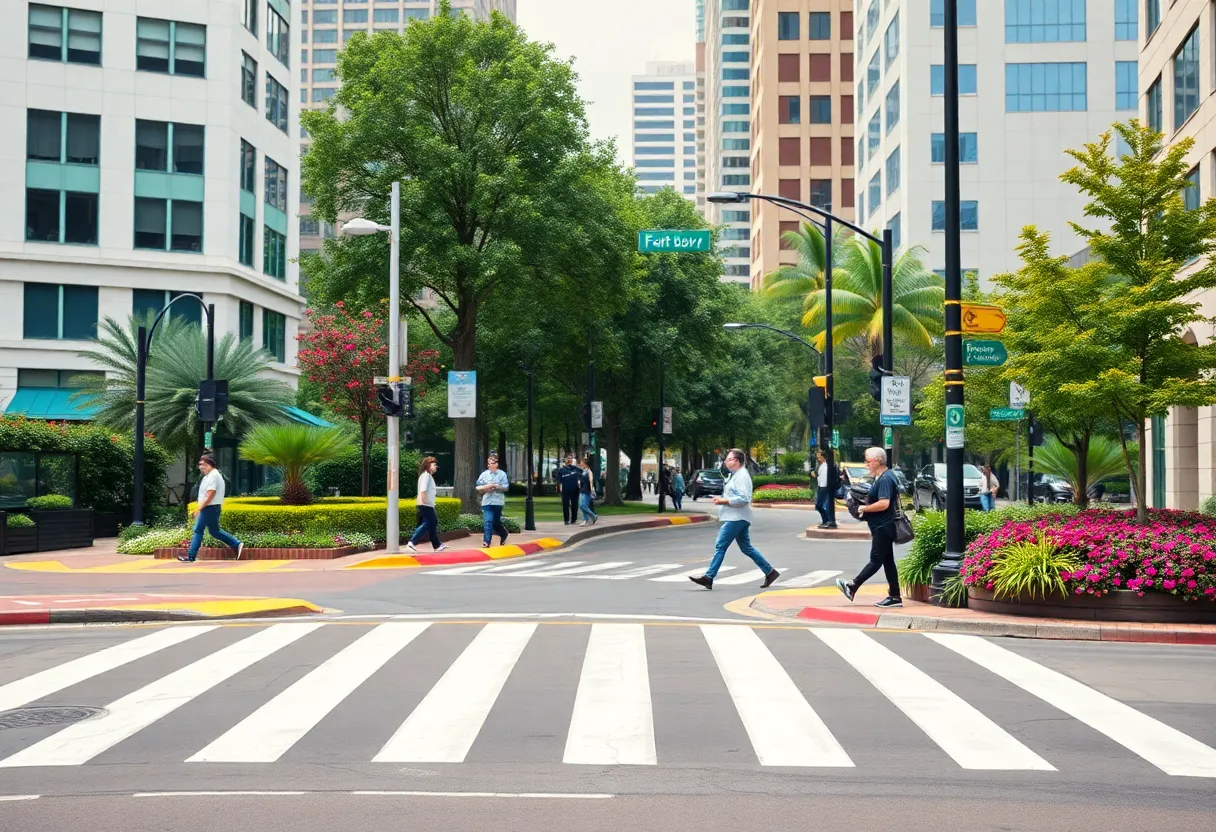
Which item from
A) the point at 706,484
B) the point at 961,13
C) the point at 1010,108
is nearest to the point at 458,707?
the point at 706,484

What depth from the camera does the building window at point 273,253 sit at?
2047 inches

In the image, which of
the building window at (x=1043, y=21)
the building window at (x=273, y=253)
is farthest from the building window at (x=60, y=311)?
the building window at (x=1043, y=21)

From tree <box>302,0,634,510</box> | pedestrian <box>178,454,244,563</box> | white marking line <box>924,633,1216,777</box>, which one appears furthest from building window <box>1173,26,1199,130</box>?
pedestrian <box>178,454,244,563</box>

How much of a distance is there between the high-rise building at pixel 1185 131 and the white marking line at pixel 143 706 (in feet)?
76.6

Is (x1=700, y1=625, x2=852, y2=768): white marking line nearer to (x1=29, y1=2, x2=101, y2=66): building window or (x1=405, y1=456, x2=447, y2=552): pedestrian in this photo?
(x1=405, y1=456, x2=447, y2=552): pedestrian

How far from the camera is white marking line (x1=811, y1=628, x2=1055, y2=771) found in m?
7.25

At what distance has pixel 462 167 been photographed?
29.6m

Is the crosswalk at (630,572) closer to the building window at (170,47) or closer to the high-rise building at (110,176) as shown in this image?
the high-rise building at (110,176)

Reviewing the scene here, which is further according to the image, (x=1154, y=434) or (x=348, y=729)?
(x=1154, y=434)

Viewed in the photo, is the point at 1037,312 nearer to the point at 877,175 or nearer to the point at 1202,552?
the point at 1202,552

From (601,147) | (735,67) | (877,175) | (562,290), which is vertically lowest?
(562,290)

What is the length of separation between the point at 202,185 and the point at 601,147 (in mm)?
20718

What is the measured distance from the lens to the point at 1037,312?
51.5ft

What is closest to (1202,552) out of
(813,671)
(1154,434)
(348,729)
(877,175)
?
(813,671)
